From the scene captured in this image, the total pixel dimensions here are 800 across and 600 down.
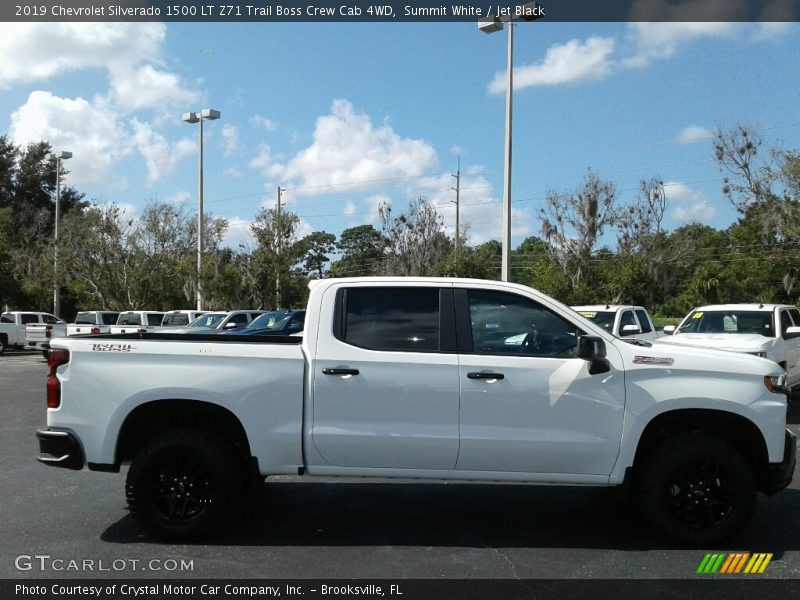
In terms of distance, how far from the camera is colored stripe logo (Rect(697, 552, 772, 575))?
5141 millimetres

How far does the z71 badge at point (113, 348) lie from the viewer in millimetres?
5629

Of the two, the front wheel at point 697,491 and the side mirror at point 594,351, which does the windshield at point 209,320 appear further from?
the front wheel at point 697,491

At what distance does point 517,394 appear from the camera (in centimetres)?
550

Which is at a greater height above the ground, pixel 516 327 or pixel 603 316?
pixel 516 327

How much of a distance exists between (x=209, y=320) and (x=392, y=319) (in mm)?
20790

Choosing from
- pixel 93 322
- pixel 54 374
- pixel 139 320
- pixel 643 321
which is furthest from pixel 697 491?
pixel 93 322

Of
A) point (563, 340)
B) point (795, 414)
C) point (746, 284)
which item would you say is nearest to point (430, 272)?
Answer: point (746, 284)

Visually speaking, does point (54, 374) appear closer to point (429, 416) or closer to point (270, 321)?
point (429, 416)

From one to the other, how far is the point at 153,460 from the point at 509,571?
2603mm

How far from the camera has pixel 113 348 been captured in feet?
18.5

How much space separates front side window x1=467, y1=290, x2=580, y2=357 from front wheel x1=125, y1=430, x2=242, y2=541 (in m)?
2.04

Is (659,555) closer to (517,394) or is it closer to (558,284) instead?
(517,394)

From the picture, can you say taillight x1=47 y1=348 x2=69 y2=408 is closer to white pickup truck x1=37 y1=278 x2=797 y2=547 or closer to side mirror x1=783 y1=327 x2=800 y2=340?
white pickup truck x1=37 y1=278 x2=797 y2=547

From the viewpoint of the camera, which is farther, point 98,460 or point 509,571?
point 98,460
